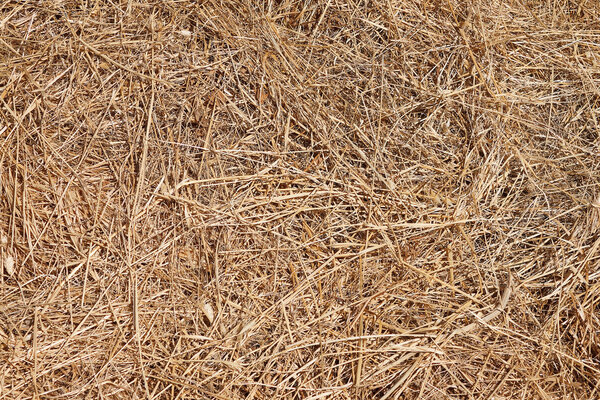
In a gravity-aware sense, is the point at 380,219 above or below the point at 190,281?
above

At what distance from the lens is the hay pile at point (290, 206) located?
4.69ft

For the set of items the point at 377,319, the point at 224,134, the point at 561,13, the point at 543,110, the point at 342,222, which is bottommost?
the point at 377,319

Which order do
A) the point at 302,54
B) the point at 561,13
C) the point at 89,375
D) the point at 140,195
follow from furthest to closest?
1. the point at 561,13
2. the point at 302,54
3. the point at 140,195
4. the point at 89,375

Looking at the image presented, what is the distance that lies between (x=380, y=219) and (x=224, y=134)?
51 cm

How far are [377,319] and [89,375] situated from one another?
75cm

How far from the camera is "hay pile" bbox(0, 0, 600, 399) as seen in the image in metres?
1.43

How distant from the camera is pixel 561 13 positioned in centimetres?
193

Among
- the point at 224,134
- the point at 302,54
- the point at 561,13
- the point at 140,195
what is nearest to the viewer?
the point at 140,195

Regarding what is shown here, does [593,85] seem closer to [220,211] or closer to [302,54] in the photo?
[302,54]

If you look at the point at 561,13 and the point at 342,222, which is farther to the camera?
the point at 561,13

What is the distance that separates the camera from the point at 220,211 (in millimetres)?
1514

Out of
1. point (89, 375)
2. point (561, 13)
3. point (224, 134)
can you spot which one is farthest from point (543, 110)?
point (89, 375)

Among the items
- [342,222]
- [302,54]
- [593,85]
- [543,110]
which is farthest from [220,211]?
[593,85]

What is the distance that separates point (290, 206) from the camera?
5.08ft
